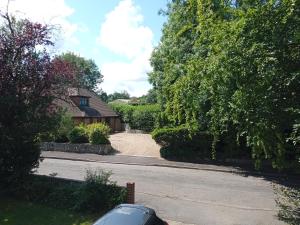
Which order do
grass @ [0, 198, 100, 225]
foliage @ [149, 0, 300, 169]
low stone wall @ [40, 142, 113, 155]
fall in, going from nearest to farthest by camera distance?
foliage @ [149, 0, 300, 169] < grass @ [0, 198, 100, 225] < low stone wall @ [40, 142, 113, 155]

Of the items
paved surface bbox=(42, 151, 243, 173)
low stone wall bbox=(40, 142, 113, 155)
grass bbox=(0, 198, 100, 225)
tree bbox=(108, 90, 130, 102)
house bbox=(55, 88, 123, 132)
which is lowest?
grass bbox=(0, 198, 100, 225)

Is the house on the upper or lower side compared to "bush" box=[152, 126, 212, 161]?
upper

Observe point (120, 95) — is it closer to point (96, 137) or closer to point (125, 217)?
point (96, 137)

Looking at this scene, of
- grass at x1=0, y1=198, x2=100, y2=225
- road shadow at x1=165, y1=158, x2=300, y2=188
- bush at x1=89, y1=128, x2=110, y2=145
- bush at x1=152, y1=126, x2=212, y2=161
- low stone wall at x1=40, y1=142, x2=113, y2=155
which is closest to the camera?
grass at x1=0, y1=198, x2=100, y2=225

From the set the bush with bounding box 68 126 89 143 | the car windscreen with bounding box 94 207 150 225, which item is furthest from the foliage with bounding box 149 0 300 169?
the bush with bounding box 68 126 89 143

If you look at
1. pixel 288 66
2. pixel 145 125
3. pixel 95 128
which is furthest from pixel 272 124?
pixel 145 125

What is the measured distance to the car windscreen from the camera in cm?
816

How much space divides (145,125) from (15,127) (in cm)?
3187

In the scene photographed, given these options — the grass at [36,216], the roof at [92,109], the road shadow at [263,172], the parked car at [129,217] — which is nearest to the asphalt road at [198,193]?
the road shadow at [263,172]

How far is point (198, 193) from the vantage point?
16953mm

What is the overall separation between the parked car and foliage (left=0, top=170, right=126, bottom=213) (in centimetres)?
452

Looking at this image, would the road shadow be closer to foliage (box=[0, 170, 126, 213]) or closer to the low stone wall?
the low stone wall

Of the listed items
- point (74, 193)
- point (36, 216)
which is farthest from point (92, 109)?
point (36, 216)

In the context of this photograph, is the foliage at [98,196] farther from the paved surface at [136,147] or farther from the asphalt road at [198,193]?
the paved surface at [136,147]
